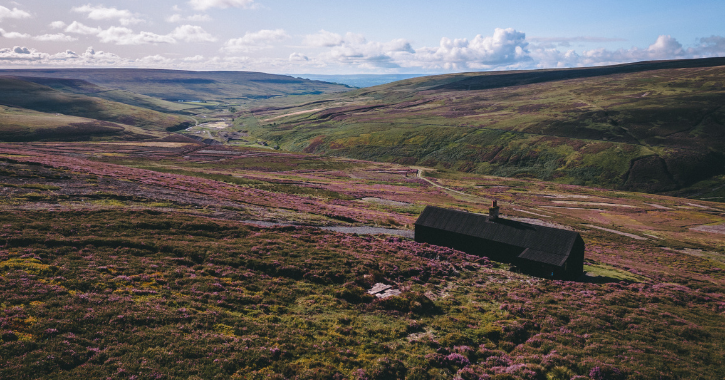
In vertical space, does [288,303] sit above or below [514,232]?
below

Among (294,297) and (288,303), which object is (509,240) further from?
(288,303)

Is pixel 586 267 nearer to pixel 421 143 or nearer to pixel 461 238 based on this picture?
pixel 461 238

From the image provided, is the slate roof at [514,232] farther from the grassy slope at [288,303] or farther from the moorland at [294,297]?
the grassy slope at [288,303]

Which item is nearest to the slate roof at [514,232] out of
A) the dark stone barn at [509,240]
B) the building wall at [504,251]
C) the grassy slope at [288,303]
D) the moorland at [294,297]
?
the dark stone barn at [509,240]

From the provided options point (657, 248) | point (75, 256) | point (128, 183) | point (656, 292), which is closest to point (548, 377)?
point (656, 292)

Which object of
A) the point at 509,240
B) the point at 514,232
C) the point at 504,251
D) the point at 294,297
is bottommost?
the point at 504,251

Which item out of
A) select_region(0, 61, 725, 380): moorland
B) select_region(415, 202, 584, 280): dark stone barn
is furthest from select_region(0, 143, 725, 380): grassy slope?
select_region(415, 202, 584, 280): dark stone barn

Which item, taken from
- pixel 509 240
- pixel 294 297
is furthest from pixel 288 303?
pixel 509 240

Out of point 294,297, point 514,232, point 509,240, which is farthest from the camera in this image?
point 514,232
